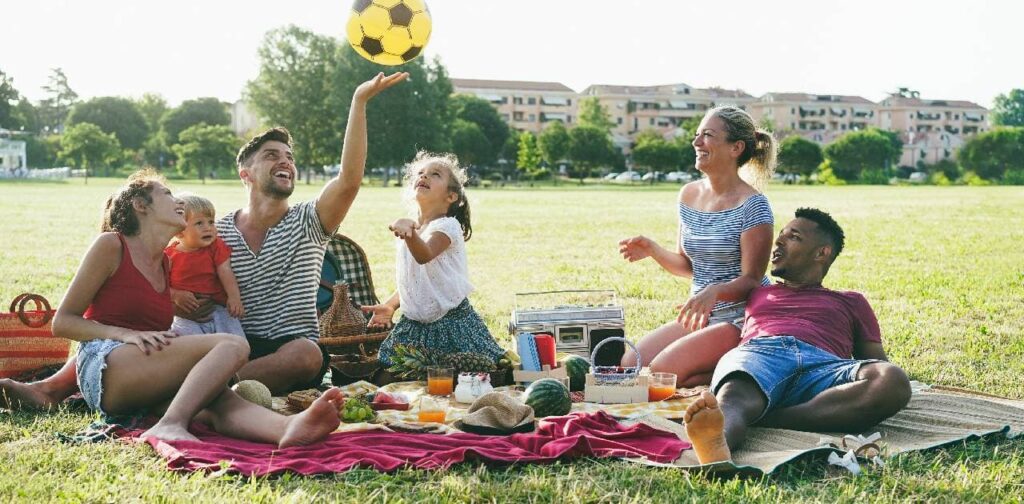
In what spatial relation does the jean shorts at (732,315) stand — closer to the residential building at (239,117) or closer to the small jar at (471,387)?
the small jar at (471,387)

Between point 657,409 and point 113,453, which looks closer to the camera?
point 113,453

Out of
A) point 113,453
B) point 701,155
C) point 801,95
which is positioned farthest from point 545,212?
point 801,95

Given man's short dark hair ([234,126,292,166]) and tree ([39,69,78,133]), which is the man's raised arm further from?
tree ([39,69,78,133])

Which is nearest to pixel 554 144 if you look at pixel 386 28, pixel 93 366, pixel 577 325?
pixel 577 325

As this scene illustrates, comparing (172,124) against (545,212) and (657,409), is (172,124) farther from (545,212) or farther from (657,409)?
(657,409)

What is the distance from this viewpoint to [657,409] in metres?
5.74

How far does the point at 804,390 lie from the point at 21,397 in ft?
13.7

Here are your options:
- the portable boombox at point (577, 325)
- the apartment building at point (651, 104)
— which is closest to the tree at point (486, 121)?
the apartment building at point (651, 104)

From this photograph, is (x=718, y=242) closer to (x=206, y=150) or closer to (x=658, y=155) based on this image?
(x=206, y=150)

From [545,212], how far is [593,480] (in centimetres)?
2882

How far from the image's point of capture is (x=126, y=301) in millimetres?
5258

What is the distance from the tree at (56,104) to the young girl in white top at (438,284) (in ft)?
485

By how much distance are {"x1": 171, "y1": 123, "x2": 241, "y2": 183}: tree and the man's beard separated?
7948 cm

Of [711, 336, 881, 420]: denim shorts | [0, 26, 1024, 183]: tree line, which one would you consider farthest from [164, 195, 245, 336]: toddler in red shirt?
[0, 26, 1024, 183]: tree line
